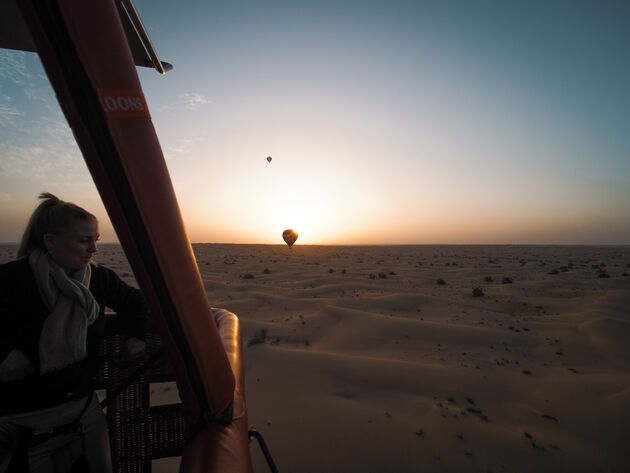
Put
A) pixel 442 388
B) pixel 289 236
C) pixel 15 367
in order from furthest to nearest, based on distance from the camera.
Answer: pixel 289 236
pixel 442 388
pixel 15 367

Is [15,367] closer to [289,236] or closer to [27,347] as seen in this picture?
[27,347]

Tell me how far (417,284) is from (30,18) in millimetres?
13916

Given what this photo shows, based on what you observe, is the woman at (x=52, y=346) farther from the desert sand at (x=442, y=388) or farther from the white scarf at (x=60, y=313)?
the desert sand at (x=442, y=388)

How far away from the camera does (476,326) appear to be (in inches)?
267

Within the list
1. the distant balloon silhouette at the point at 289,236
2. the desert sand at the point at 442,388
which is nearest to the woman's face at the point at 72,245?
the desert sand at the point at 442,388

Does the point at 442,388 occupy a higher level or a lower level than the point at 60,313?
lower

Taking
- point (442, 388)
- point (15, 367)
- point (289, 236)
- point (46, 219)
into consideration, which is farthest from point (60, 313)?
point (289, 236)

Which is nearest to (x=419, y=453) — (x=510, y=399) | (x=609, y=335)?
(x=510, y=399)

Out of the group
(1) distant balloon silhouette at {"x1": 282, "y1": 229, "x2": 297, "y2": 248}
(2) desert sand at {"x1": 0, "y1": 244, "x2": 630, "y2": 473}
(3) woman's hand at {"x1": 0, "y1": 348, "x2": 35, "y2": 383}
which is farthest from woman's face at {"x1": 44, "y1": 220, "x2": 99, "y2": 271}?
(1) distant balloon silhouette at {"x1": 282, "y1": 229, "x2": 297, "y2": 248}

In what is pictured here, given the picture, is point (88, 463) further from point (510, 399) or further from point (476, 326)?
point (476, 326)

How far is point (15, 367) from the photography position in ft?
4.61

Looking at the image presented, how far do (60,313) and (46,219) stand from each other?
21.8 inches

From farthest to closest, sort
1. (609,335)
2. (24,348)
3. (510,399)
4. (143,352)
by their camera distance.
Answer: (609,335) → (510,399) → (143,352) → (24,348)

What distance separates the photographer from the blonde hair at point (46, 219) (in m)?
1.57
